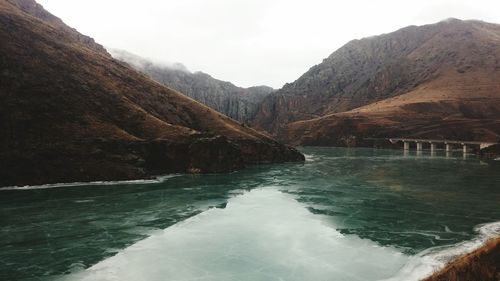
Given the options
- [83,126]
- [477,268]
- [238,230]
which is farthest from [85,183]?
[477,268]

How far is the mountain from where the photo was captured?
76688 mm

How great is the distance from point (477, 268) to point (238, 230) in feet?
90.9

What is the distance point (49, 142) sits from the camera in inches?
3125

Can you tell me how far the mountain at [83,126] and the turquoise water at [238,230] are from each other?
7.39 metres

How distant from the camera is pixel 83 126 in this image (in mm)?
88875

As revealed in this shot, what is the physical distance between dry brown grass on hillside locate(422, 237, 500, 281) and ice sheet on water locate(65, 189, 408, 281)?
486 inches

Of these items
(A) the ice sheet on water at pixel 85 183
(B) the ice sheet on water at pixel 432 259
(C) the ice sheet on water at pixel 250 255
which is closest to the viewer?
(B) the ice sheet on water at pixel 432 259

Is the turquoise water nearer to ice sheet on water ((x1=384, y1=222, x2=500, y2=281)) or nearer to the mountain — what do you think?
ice sheet on water ((x1=384, y1=222, x2=500, y2=281))

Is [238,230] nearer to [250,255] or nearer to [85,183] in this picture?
[250,255]

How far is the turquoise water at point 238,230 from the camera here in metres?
29.9

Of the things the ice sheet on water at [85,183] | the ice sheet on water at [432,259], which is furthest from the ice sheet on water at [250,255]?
the ice sheet on water at [85,183]

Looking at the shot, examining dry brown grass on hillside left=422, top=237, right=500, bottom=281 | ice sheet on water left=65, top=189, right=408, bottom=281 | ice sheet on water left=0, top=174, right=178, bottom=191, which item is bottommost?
ice sheet on water left=65, top=189, right=408, bottom=281

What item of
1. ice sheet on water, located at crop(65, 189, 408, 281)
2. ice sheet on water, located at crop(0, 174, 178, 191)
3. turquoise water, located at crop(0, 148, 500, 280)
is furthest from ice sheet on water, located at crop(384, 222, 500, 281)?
ice sheet on water, located at crop(0, 174, 178, 191)

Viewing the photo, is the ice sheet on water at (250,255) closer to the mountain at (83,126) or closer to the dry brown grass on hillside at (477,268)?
the dry brown grass on hillside at (477,268)
